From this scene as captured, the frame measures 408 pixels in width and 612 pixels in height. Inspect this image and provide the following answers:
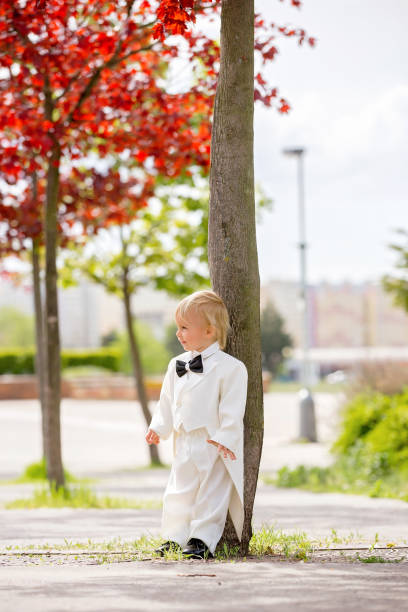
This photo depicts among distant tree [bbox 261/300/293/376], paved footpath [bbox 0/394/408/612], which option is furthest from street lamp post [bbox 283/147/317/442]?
distant tree [bbox 261/300/293/376]

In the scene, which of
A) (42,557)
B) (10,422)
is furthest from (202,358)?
(10,422)

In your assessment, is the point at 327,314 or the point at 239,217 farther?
the point at 327,314

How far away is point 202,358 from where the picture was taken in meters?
4.66

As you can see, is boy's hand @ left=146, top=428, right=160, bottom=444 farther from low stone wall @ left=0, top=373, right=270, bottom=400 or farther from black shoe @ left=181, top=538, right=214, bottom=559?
low stone wall @ left=0, top=373, right=270, bottom=400

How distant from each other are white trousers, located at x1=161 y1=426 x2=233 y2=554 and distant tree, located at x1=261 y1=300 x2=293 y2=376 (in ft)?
170

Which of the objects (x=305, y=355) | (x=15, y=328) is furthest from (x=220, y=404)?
(x=15, y=328)

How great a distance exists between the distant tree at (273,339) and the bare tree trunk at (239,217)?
51445 mm

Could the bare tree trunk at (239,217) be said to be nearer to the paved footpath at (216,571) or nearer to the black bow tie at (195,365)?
the black bow tie at (195,365)

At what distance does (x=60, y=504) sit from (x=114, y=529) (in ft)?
7.08

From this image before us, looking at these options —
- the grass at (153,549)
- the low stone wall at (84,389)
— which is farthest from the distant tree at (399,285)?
the low stone wall at (84,389)

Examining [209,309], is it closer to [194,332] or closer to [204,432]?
[194,332]

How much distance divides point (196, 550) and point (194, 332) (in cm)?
109

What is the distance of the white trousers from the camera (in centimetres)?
459

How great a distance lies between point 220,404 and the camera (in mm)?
4570
